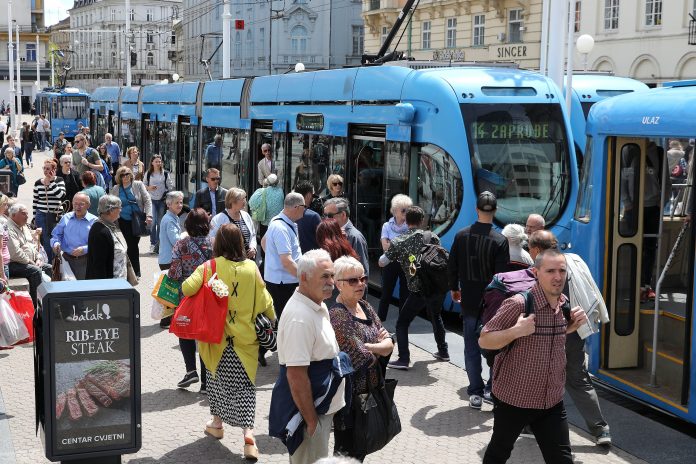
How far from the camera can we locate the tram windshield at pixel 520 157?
475 inches

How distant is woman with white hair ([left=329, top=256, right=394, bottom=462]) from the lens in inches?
230

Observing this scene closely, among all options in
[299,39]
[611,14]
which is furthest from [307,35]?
[611,14]

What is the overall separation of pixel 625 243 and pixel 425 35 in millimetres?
43094

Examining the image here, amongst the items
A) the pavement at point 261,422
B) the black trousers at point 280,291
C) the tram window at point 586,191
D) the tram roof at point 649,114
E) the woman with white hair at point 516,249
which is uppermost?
the tram roof at point 649,114

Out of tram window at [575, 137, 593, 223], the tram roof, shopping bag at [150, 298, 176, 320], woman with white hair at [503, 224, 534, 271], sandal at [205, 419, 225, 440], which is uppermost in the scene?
the tram roof

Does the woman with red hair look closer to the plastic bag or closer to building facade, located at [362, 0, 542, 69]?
the plastic bag

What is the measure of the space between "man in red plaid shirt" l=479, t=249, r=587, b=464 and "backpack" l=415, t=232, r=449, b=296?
3.16 metres

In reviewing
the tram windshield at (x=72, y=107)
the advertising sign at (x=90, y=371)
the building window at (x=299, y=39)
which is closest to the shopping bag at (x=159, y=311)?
the advertising sign at (x=90, y=371)

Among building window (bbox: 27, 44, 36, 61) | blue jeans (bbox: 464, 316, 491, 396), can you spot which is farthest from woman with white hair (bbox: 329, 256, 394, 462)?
building window (bbox: 27, 44, 36, 61)

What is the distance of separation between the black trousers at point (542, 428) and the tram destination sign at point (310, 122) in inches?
392

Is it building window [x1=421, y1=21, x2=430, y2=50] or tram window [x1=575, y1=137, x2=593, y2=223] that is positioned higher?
building window [x1=421, y1=21, x2=430, y2=50]

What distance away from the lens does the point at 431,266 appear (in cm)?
915

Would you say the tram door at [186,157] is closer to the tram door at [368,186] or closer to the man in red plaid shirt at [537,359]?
the tram door at [368,186]

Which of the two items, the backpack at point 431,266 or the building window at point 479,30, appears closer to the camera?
the backpack at point 431,266
